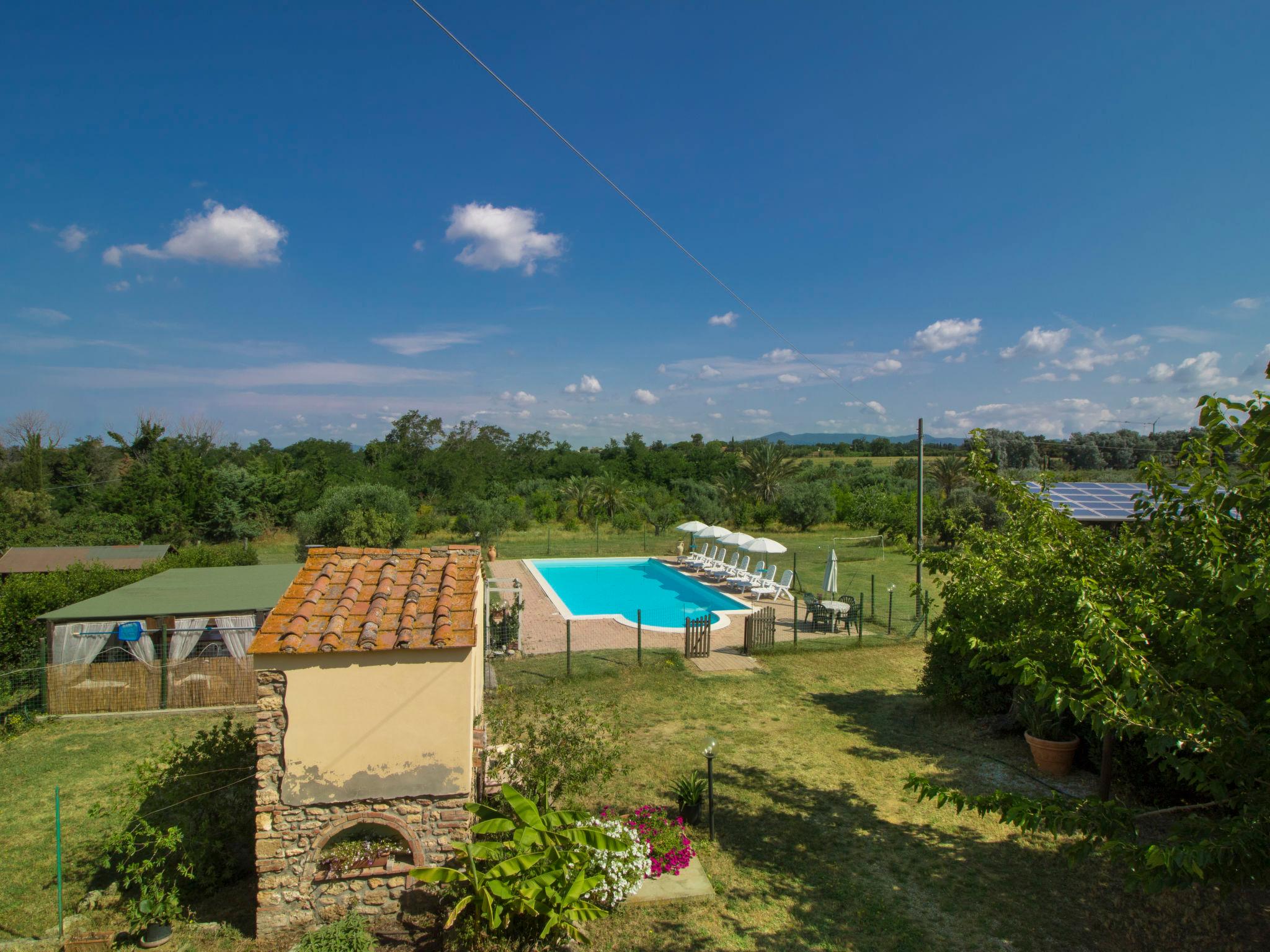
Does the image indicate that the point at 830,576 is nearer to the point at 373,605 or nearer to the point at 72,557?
the point at 373,605

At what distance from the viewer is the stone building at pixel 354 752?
5.54 meters

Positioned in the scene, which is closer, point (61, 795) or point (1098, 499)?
point (61, 795)

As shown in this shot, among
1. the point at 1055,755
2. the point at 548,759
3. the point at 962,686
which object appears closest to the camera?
the point at 548,759

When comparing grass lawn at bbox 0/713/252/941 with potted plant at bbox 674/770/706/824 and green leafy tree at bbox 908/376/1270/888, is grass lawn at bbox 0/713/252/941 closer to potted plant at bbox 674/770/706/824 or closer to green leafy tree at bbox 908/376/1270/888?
potted plant at bbox 674/770/706/824

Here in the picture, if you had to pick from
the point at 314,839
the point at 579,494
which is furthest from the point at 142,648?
the point at 579,494

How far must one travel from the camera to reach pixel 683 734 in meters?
10.3

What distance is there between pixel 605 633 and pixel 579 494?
24.8 meters

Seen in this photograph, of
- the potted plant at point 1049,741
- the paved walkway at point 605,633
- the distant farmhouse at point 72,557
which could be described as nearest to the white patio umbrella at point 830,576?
the paved walkway at point 605,633

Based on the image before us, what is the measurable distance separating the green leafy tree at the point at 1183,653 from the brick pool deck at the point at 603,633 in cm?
1065

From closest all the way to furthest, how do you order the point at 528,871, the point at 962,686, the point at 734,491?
the point at 528,871 → the point at 962,686 → the point at 734,491


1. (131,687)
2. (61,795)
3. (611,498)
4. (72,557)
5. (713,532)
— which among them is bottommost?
(61,795)

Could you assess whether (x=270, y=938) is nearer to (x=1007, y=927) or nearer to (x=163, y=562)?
(x=1007, y=927)

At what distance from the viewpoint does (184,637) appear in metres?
12.4

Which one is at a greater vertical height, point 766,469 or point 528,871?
point 766,469
